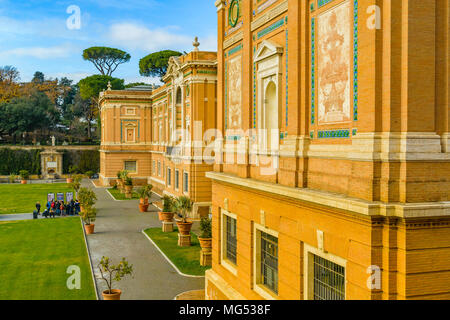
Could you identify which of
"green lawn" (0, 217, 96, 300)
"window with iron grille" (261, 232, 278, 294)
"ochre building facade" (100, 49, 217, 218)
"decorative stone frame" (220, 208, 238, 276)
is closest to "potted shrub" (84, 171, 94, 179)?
"ochre building facade" (100, 49, 217, 218)

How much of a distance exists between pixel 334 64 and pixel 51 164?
70.6 meters

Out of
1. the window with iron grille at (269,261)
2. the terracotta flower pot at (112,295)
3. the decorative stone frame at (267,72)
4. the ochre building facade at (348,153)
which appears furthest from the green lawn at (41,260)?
the decorative stone frame at (267,72)

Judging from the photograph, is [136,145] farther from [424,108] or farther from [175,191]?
[424,108]

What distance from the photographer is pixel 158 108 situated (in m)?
54.5

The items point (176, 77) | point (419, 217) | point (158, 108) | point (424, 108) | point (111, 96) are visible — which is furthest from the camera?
point (111, 96)

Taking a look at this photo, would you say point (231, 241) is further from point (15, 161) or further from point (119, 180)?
point (15, 161)

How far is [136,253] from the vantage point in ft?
80.9

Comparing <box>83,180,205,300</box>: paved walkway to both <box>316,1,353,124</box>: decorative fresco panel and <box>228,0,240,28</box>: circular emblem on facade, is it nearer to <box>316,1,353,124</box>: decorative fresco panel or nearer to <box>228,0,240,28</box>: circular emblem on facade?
<box>228,0,240,28</box>: circular emblem on facade

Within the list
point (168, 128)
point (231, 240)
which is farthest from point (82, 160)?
point (231, 240)

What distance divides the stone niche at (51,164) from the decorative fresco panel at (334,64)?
228ft

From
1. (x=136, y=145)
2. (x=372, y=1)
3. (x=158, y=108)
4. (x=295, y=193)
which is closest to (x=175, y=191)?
(x=158, y=108)

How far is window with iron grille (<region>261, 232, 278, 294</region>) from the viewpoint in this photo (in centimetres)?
1230

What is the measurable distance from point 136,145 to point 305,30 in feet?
167

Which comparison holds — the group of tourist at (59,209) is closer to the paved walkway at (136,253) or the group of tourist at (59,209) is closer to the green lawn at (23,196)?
the paved walkway at (136,253)
